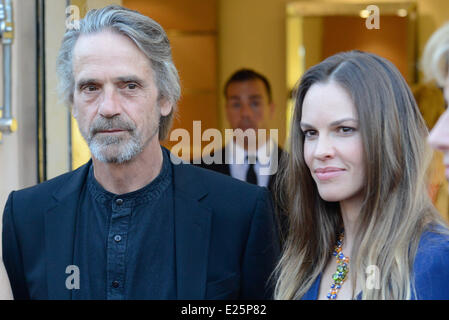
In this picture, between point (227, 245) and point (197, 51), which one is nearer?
point (227, 245)

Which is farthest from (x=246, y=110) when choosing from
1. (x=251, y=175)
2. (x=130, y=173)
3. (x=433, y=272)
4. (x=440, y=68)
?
(x=440, y=68)

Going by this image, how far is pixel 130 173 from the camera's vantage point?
7.49 feet

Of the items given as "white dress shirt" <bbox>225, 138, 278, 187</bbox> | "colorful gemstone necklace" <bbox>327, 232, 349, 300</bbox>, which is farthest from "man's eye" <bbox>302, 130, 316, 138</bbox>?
"white dress shirt" <bbox>225, 138, 278, 187</bbox>

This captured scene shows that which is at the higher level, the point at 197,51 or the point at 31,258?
the point at 197,51

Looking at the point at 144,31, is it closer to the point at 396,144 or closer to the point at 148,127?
the point at 148,127

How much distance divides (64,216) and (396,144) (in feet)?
3.31

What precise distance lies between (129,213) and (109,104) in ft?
1.08

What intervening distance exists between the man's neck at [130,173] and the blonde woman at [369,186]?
0.52m

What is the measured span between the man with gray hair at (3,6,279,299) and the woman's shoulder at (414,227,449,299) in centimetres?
59

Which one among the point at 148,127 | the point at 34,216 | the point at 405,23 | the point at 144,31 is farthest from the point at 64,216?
the point at 405,23

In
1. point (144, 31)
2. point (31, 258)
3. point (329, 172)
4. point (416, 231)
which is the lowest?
point (31, 258)

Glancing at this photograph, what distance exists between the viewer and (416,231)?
1811 mm

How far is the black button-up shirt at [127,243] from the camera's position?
217 cm

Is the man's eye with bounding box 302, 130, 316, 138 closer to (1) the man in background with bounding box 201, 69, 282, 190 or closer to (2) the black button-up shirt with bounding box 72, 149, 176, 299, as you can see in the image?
(2) the black button-up shirt with bounding box 72, 149, 176, 299
